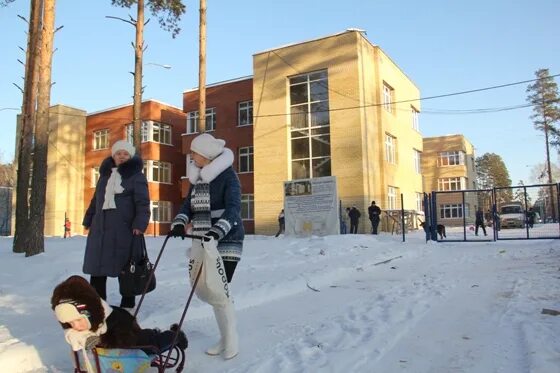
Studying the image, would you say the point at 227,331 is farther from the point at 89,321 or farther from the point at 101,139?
the point at 101,139

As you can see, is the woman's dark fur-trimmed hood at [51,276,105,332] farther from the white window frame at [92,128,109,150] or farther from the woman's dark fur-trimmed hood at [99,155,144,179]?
the white window frame at [92,128,109,150]

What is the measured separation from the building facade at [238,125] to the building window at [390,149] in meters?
8.74

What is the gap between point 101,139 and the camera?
39.5m

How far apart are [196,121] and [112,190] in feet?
97.9

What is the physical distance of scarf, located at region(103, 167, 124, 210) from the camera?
443 centimetres

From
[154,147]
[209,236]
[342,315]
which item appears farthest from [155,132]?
[209,236]

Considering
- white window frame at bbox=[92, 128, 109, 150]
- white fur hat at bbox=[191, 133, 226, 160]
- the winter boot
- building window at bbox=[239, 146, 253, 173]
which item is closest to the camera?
the winter boot

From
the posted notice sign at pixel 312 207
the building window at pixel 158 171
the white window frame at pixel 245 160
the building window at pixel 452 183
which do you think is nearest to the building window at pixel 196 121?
the white window frame at pixel 245 160

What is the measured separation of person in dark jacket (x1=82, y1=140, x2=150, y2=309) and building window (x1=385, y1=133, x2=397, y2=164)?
26.4m

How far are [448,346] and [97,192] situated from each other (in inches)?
141

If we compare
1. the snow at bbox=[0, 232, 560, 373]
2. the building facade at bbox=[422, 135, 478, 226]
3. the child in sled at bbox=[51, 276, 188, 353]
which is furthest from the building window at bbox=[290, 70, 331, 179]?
the building facade at bbox=[422, 135, 478, 226]

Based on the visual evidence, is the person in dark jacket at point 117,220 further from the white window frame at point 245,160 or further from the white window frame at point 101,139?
the white window frame at point 101,139

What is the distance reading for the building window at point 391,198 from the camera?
29.3 metres

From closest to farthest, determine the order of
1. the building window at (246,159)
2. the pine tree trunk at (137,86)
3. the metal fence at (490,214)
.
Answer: the pine tree trunk at (137,86), the metal fence at (490,214), the building window at (246,159)
